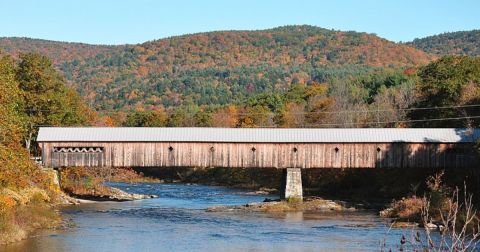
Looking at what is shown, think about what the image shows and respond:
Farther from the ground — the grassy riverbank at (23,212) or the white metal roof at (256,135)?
the white metal roof at (256,135)

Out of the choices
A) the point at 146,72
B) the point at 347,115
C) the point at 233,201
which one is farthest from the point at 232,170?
the point at 146,72

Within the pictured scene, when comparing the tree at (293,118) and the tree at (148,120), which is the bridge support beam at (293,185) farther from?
the tree at (148,120)

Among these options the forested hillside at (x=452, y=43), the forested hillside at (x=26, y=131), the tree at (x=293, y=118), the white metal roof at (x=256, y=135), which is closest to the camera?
the forested hillside at (x=26, y=131)

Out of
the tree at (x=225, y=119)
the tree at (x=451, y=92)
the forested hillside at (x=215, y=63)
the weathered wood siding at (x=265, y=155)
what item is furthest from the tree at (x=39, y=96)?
the forested hillside at (x=215, y=63)

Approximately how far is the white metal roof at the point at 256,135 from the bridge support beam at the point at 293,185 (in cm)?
157

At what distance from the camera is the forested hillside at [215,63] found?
412 ft

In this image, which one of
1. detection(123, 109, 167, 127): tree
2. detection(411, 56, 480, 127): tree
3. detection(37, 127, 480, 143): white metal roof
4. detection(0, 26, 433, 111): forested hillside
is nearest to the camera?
detection(37, 127, 480, 143): white metal roof

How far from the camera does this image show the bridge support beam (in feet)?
120

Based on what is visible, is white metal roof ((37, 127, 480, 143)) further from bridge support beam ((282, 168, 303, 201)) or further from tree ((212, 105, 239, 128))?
tree ((212, 105, 239, 128))

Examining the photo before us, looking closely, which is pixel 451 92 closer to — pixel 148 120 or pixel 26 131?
pixel 26 131

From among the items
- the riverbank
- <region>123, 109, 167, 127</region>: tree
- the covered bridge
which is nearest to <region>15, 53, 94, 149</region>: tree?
the covered bridge

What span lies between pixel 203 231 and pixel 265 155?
507 inches

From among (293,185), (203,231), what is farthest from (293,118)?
(203,231)

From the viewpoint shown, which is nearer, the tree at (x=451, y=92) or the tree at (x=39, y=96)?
the tree at (x=451, y=92)
